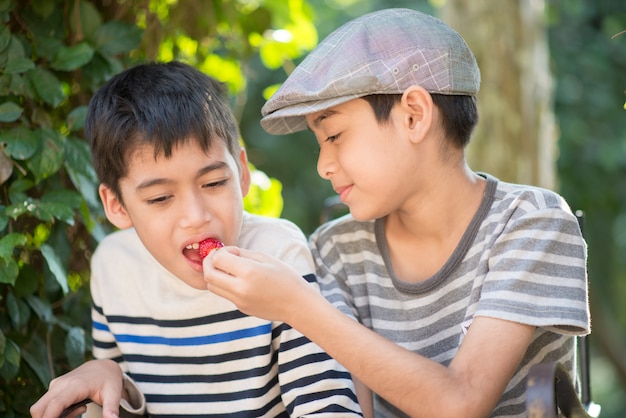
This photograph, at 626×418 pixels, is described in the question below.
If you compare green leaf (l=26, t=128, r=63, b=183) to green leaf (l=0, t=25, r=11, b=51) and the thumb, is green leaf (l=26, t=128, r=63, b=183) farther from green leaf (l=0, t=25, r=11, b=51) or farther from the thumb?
the thumb

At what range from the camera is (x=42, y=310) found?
245 cm

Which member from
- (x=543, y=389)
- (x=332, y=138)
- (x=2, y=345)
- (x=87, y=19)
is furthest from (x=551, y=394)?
(x=87, y=19)

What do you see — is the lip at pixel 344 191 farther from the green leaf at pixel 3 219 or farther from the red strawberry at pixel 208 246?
the green leaf at pixel 3 219

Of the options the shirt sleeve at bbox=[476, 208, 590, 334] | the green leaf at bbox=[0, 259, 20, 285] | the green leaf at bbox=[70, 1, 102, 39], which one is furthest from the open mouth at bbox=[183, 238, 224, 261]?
the green leaf at bbox=[70, 1, 102, 39]

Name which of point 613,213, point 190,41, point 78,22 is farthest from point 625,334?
point 78,22

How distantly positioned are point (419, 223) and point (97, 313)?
3.20 feet

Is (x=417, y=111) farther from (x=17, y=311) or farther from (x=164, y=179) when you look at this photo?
(x=17, y=311)

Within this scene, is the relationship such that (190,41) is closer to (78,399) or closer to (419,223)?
(419,223)

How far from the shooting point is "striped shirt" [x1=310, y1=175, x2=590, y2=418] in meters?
1.98

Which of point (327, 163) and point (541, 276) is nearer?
point (541, 276)

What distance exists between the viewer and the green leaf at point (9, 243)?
2.16 meters

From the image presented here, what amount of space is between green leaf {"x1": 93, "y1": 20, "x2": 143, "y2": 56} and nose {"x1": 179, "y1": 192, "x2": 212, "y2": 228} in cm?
71

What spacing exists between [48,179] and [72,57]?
368 millimetres

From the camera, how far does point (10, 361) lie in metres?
2.28
